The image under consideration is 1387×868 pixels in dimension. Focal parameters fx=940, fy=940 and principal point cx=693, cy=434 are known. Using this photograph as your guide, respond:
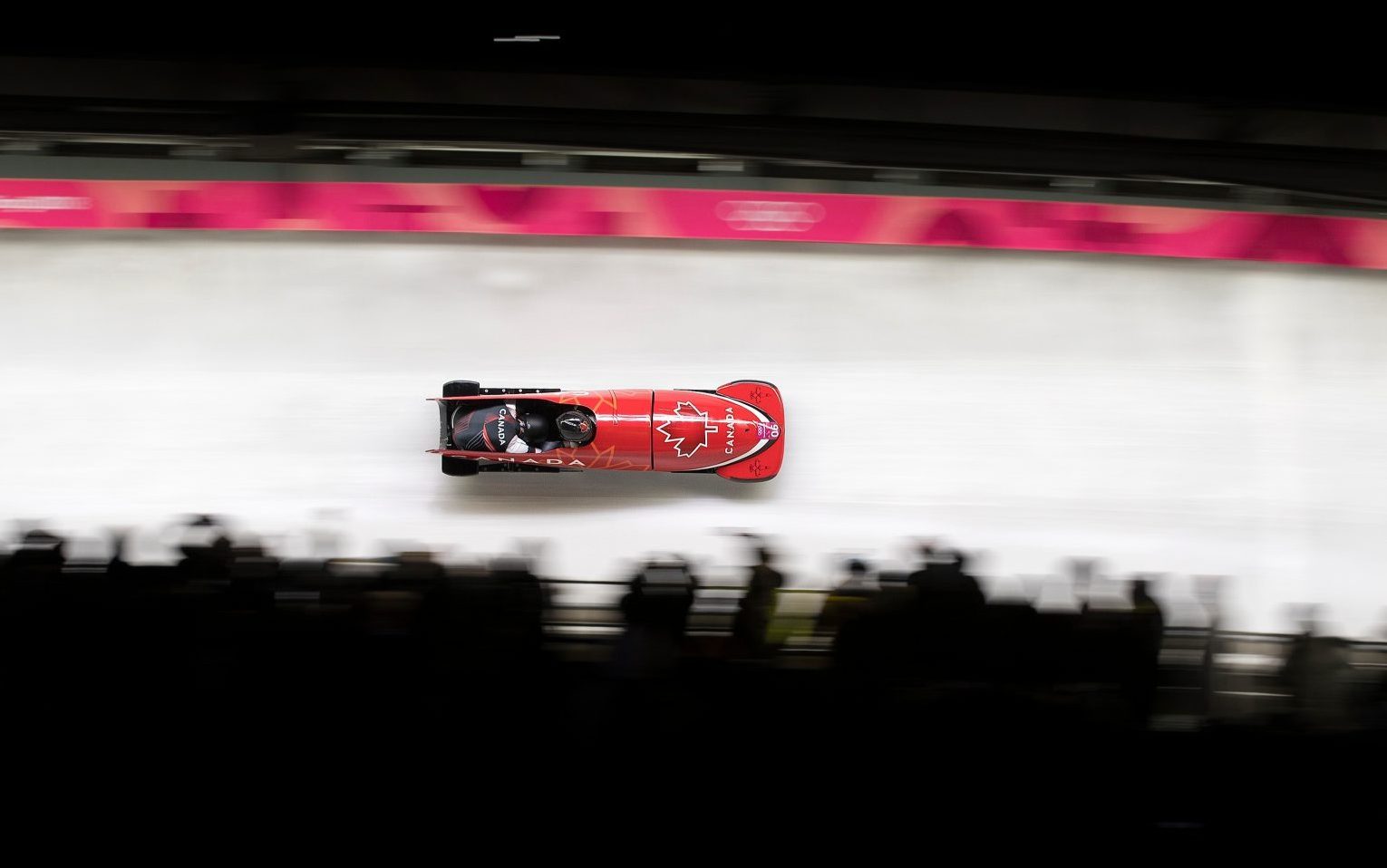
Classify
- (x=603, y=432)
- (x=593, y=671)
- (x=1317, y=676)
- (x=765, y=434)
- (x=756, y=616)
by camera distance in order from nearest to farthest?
(x=593, y=671)
(x=1317, y=676)
(x=756, y=616)
(x=603, y=432)
(x=765, y=434)

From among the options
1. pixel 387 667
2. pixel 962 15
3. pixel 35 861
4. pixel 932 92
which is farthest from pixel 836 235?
pixel 35 861

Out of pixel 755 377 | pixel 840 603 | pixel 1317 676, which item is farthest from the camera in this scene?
pixel 755 377

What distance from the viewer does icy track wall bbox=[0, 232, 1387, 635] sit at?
5430 mm

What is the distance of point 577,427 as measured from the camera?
5062 millimetres

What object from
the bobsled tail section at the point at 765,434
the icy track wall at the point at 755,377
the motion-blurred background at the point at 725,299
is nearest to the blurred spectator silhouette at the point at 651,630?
the motion-blurred background at the point at 725,299

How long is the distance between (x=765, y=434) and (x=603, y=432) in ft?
3.04

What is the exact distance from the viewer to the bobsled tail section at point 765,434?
538cm

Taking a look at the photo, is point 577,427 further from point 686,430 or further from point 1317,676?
point 1317,676

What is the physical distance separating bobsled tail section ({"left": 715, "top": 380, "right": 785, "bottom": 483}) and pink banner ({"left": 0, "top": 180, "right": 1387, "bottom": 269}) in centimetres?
97

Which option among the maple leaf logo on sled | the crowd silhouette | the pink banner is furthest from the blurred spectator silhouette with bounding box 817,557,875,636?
the pink banner

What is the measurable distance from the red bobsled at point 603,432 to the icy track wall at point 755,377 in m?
0.28

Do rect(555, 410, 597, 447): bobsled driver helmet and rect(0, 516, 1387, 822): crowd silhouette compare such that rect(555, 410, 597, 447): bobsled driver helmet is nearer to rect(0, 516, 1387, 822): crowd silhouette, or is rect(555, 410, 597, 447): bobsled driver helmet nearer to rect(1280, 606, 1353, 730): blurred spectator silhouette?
rect(0, 516, 1387, 822): crowd silhouette

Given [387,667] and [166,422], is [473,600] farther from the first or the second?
[166,422]

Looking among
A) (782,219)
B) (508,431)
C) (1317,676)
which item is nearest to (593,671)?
(1317,676)
